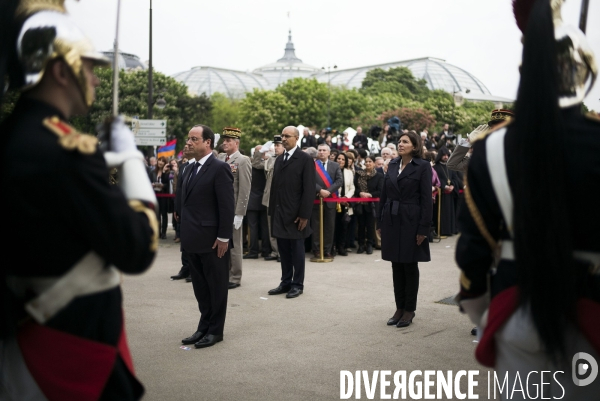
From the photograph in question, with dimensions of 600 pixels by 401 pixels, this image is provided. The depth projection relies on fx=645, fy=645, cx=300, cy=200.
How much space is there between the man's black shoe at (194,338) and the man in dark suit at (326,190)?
580 cm

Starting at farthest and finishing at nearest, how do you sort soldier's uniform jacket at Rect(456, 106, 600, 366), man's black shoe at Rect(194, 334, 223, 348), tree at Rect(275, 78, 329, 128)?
tree at Rect(275, 78, 329, 128), man's black shoe at Rect(194, 334, 223, 348), soldier's uniform jacket at Rect(456, 106, 600, 366)

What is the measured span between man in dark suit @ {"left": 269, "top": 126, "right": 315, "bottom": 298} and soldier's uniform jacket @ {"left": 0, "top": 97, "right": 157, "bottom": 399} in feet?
21.4

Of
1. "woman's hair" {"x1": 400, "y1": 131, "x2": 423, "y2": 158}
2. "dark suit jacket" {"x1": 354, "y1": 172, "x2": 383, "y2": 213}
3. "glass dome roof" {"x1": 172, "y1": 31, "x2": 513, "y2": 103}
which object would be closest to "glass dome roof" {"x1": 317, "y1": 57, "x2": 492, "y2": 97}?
"glass dome roof" {"x1": 172, "y1": 31, "x2": 513, "y2": 103}

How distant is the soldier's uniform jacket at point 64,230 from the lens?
212 centimetres

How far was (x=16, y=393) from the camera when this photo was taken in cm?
228

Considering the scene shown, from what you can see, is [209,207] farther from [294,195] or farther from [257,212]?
[257,212]

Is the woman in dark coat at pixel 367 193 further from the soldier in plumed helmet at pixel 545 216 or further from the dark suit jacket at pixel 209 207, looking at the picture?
the soldier in plumed helmet at pixel 545 216

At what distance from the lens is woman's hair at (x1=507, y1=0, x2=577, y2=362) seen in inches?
90.7

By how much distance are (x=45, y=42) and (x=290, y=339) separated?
4698 mm

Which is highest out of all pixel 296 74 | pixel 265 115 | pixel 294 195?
pixel 296 74

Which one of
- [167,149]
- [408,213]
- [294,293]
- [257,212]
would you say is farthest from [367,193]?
[167,149]

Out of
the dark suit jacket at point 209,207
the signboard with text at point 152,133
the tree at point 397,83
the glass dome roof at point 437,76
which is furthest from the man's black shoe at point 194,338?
the glass dome roof at point 437,76

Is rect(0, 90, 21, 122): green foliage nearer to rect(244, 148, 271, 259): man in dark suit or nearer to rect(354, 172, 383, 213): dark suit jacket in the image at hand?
rect(244, 148, 271, 259): man in dark suit

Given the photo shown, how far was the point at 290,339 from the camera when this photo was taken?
21.1 feet
